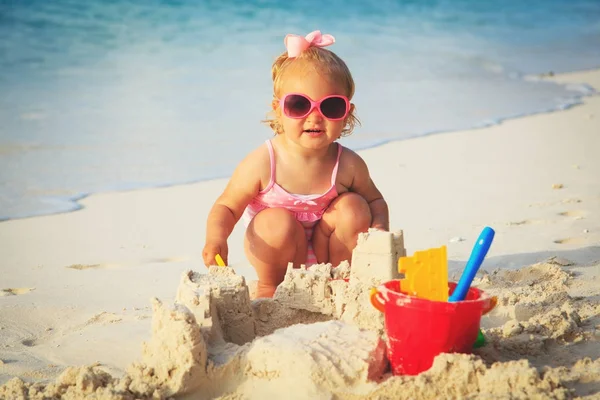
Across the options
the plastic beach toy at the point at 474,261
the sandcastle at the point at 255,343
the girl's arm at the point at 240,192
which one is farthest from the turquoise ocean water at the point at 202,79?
the plastic beach toy at the point at 474,261

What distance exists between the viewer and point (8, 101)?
738cm

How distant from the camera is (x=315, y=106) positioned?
3.03m

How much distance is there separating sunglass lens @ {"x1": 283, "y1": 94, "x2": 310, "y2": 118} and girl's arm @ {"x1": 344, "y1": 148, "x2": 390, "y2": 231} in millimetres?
355

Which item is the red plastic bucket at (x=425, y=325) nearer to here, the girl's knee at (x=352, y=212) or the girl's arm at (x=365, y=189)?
the girl's knee at (x=352, y=212)

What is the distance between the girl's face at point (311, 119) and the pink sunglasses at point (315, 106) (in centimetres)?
2

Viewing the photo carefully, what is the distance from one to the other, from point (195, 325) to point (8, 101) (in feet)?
19.6

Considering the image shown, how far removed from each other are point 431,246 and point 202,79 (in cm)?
516

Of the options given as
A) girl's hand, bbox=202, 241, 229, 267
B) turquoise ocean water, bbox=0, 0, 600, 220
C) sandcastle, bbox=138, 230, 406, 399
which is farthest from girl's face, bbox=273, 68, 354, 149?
turquoise ocean water, bbox=0, 0, 600, 220

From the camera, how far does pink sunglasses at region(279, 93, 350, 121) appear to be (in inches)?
119

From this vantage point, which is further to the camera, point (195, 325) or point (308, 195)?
point (308, 195)

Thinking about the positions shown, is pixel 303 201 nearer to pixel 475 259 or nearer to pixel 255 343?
pixel 255 343

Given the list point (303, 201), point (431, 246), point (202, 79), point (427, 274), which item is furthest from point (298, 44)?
point (202, 79)

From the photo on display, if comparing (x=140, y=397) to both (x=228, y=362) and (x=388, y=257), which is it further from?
(x=388, y=257)

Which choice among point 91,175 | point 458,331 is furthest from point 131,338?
point 91,175
